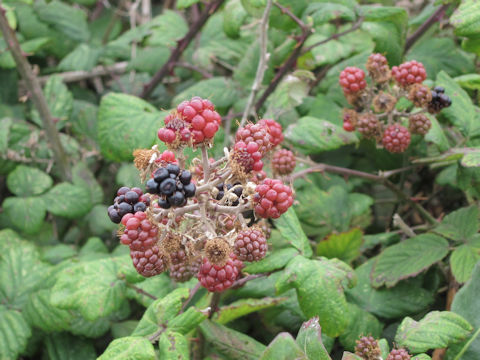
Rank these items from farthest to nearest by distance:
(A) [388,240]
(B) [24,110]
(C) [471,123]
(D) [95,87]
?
1. (D) [95,87]
2. (B) [24,110]
3. (A) [388,240]
4. (C) [471,123]

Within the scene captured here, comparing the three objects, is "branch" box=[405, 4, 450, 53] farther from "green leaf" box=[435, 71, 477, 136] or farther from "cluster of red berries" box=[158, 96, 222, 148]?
"cluster of red berries" box=[158, 96, 222, 148]

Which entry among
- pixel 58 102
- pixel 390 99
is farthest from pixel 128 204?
pixel 58 102

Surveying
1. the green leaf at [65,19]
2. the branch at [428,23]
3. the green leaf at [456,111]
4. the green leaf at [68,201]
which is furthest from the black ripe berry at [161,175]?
the green leaf at [65,19]

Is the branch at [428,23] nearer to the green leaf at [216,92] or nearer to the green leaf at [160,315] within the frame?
the green leaf at [216,92]

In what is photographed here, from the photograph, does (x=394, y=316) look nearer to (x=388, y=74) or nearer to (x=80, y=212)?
(x=388, y=74)

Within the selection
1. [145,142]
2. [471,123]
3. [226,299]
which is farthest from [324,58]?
[226,299]
